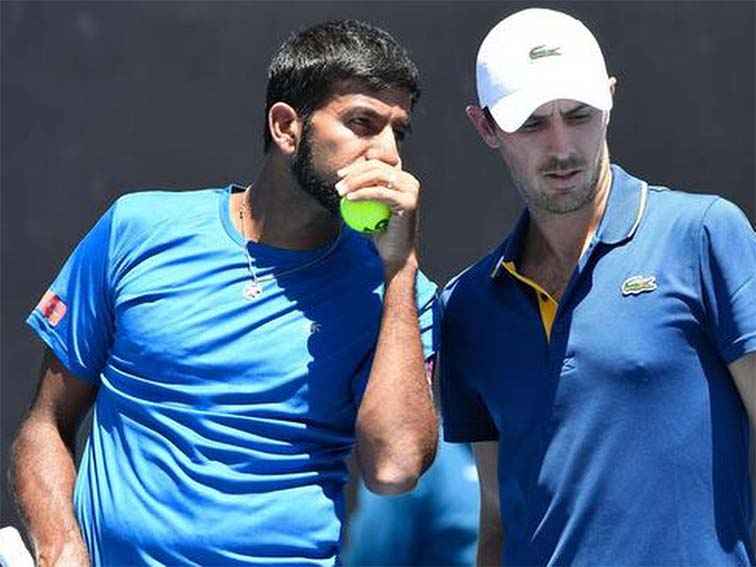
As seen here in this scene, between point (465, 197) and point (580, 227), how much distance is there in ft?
7.10


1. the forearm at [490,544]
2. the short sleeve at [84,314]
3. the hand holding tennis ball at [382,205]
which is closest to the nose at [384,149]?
the hand holding tennis ball at [382,205]

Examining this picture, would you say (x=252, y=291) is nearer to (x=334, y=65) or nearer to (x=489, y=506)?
(x=334, y=65)

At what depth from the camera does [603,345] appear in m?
3.74

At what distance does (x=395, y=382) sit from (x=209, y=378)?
1.22 feet

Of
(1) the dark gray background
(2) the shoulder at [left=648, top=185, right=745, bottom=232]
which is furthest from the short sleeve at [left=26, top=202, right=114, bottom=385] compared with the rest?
(1) the dark gray background

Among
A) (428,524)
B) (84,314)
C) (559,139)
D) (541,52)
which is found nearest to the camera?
Answer: (559,139)

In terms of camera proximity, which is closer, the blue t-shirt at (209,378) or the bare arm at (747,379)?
the bare arm at (747,379)

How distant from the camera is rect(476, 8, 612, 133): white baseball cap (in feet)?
12.4

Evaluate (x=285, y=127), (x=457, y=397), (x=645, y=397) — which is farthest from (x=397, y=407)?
(x=285, y=127)

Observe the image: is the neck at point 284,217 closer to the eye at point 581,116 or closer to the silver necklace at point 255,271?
the silver necklace at point 255,271

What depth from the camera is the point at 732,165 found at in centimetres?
605

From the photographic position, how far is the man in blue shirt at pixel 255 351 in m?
3.80

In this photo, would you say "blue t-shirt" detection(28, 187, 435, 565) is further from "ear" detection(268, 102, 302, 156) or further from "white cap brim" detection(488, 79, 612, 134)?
"white cap brim" detection(488, 79, 612, 134)

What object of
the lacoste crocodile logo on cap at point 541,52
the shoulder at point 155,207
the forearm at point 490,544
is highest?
the lacoste crocodile logo on cap at point 541,52
